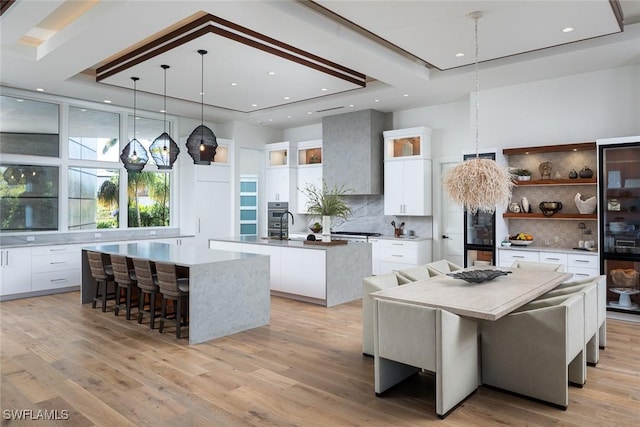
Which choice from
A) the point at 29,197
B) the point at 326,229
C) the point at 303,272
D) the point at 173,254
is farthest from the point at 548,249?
the point at 29,197

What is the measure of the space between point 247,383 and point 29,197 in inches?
220

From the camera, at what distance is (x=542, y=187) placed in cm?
620

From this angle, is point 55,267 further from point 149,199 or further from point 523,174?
point 523,174

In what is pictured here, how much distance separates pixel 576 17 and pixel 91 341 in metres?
5.79

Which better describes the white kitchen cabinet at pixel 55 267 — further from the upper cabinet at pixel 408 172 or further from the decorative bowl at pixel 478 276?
the decorative bowl at pixel 478 276

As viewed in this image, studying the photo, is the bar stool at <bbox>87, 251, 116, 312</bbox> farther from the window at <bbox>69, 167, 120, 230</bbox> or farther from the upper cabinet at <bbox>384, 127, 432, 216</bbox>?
the upper cabinet at <bbox>384, 127, 432, 216</bbox>

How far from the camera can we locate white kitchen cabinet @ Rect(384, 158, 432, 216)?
24.7 ft

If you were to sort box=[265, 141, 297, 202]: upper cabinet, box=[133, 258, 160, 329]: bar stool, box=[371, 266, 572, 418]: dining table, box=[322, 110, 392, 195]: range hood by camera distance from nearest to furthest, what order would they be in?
1. box=[371, 266, 572, 418]: dining table
2. box=[133, 258, 160, 329]: bar stool
3. box=[322, 110, 392, 195]: range hood
4. box=[265, 141, 297, 202]: upper cabinet

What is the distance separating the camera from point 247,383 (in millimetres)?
3387

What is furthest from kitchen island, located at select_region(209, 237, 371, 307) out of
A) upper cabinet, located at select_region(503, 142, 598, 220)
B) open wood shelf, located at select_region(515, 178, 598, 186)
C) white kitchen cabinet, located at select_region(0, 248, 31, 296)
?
white kitchen cabinet, located at select_region(0, 248, 31, 296)

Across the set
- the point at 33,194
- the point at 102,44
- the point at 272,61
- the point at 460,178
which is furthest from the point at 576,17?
the point at 33,194

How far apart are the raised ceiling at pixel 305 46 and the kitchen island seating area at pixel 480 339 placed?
2.60 metres

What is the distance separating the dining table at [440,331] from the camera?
9.16ft

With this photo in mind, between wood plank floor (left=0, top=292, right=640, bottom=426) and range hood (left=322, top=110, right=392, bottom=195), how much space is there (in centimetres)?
373
